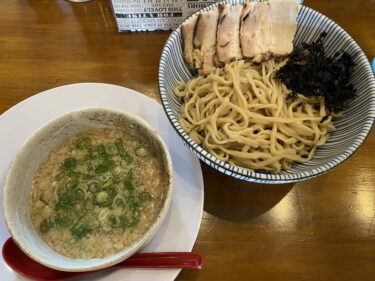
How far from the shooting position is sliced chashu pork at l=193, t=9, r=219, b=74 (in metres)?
1.52

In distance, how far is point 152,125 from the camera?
1.43 metres

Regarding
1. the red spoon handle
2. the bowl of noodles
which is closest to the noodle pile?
the bowl of noodles

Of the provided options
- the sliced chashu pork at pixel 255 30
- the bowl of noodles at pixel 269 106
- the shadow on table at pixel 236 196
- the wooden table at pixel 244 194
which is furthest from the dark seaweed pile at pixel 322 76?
the shadow on table at pixel 236 196

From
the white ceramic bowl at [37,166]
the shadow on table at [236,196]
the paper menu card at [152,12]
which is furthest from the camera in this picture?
the paper menu card at [152,12]

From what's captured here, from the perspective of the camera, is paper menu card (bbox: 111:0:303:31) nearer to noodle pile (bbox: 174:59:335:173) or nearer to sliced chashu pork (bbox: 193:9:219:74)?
sliced chashu pork (bbox: 193:9:219:74)

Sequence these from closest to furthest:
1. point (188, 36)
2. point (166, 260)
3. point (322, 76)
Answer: point (166, 260) < point (322, 76) < point (188, 36)

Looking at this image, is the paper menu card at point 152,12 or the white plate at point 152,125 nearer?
the white plate at point 152,125

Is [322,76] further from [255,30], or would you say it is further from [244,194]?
[244,194]

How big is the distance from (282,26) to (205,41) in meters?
0.38

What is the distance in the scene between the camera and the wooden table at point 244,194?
128 centimetres

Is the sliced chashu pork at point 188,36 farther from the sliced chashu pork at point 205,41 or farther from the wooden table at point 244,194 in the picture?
the wooden table at point 244,194

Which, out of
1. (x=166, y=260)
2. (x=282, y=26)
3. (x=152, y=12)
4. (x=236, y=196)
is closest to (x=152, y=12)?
(x=152, y=12)

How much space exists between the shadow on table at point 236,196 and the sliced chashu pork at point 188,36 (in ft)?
1.75

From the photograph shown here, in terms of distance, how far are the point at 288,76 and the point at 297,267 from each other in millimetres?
816
